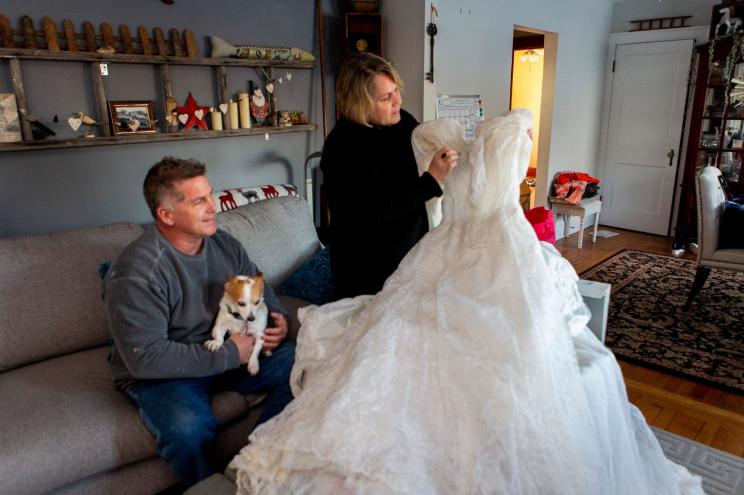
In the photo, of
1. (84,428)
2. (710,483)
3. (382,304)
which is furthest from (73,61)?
(710,483)

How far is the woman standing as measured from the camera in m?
1.45

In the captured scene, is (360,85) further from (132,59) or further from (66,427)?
(132,59)

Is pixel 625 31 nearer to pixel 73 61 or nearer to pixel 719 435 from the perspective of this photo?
pixel 719 435

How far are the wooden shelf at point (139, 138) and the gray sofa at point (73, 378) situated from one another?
0.49 m

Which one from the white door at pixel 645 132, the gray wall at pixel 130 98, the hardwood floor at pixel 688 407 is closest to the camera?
the hardwood floor at pixel 688 407

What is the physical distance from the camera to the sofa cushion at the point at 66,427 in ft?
4.72

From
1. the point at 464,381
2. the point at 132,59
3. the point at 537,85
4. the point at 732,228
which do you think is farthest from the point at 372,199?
the point at 537,85

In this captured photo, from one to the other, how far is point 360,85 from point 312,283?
3.81 ft

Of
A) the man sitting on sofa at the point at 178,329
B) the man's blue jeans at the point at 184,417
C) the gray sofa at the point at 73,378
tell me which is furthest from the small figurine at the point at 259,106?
the man's blue jeans at the point at 184,417

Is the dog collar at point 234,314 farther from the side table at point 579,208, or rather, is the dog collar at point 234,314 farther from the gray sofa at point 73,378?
the side table at point 579,208

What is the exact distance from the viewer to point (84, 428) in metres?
1.54

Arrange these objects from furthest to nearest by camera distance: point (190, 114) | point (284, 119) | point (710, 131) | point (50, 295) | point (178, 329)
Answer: point (710, 131)
point (284, 119)
point (190, 114)
point (50, 295)
point (178, 329)

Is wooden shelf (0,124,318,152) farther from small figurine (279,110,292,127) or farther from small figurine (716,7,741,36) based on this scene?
small figurine (716,7,741,36)

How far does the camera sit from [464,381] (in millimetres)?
1191
